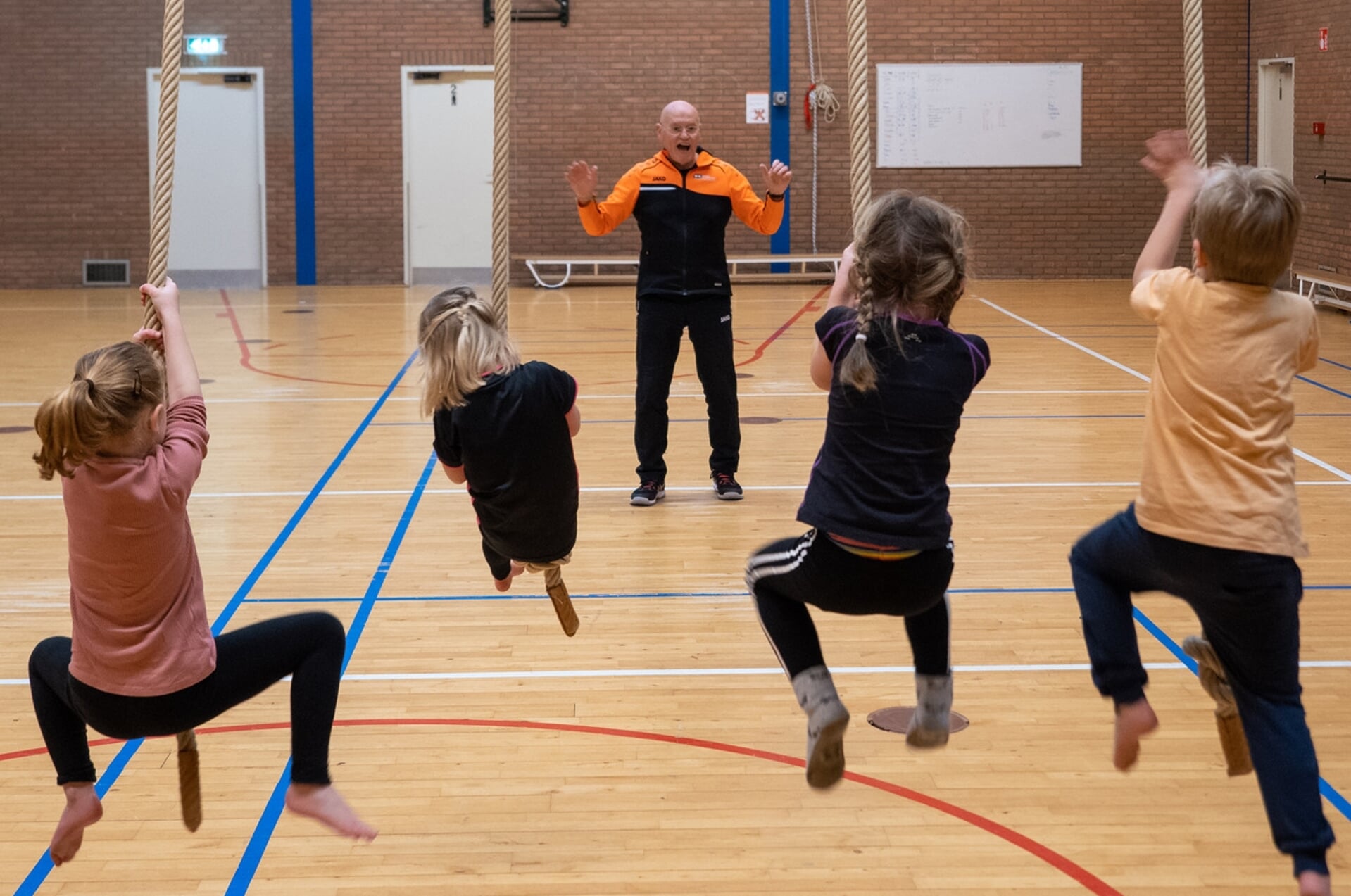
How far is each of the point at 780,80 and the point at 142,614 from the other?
41.7 feet

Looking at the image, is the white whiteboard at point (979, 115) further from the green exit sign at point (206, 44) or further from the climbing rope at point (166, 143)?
the climbing rope at point (166, 143)

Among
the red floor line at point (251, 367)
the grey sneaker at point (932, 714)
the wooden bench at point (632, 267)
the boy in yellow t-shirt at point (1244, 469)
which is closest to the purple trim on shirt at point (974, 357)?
the boy in yellow t-shirt at point (1244, 469)

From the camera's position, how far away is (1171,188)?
2.65m

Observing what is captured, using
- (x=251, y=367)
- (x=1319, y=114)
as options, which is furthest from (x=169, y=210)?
(x=1319, y=114)

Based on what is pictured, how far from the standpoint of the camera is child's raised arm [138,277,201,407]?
268 cm

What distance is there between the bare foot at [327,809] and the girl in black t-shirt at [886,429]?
0.83m

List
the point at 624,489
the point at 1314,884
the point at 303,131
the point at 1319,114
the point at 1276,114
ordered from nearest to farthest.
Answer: the point at 1314,884, the point at 624,489, the point at 1319,114, the point at 1276,114, the point at 303,131

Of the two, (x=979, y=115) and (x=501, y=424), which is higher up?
(x=979, y=115)

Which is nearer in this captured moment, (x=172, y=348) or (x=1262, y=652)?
(x=1262, y=652)

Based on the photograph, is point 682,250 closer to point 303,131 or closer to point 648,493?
point 648,493

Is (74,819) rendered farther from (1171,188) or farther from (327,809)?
(1171,188)

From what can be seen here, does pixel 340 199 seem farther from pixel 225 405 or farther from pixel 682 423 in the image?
pixel 682 423

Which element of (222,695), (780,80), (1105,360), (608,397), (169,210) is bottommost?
(222,695)

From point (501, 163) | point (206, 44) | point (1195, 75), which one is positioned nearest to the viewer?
point (1195, 75)
